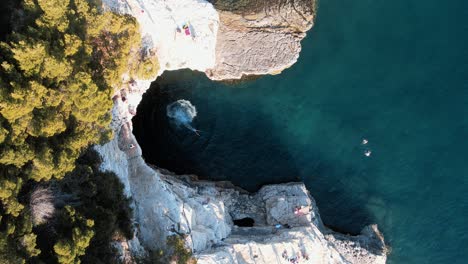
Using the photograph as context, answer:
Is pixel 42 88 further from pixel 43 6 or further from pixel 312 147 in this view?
pixel 312 147

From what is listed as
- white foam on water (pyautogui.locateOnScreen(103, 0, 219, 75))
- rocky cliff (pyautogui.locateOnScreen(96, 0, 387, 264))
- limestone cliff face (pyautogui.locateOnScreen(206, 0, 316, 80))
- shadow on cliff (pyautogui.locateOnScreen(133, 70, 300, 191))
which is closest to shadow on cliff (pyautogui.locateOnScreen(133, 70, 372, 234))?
shadow on cliff (pyautogui.locateOnScreen(133, 70, 300, 191))

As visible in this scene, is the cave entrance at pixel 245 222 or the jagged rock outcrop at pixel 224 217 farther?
the cave entrance at pixel 245 222

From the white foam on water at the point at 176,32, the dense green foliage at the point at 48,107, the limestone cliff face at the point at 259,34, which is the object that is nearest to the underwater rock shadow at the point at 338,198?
the limestone cliff face at the point at 259,34

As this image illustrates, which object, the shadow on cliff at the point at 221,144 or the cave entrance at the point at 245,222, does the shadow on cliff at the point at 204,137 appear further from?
the cave entrance at the point at 245,222

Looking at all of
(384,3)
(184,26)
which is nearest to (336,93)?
(384,3)

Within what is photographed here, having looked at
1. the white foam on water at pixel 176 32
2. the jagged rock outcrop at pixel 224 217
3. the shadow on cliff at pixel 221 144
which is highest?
the white foam on water at pixel 176 32

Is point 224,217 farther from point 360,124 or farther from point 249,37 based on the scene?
point 249,37
